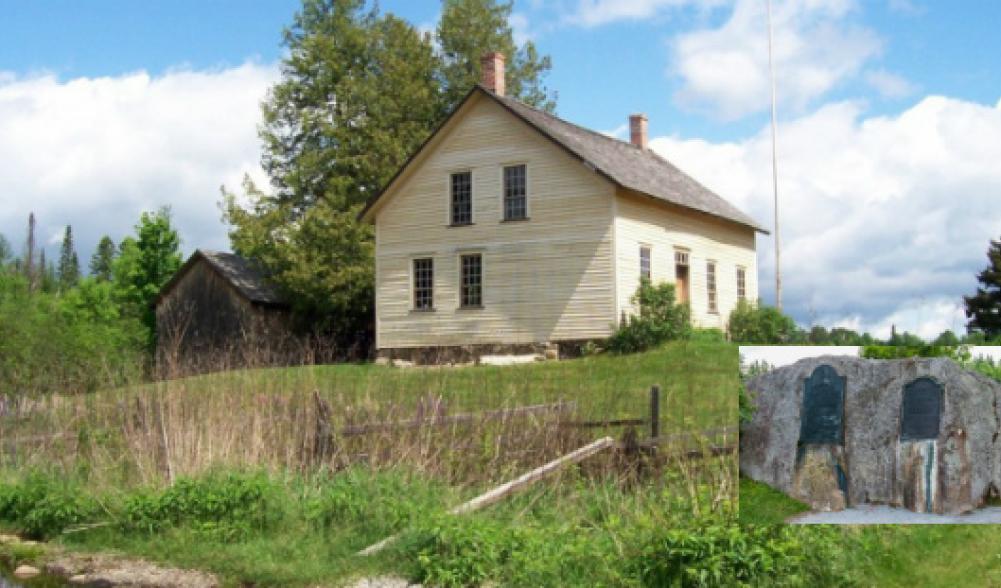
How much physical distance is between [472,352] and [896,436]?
80.2 ft

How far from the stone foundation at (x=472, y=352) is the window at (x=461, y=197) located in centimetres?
366

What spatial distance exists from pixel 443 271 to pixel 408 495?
1987cm

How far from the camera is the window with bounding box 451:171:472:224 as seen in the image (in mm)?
29781

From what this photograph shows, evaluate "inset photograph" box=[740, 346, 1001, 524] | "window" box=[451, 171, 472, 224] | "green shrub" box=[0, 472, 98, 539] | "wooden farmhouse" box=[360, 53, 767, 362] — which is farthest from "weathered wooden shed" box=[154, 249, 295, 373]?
"inset photograph" box=[740, 346, 1001, 524]

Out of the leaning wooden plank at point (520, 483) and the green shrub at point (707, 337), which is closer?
the leaning wooden plank at point (520, 483)

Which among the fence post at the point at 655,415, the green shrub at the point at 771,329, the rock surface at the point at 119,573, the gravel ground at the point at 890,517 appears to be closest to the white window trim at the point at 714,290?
the fence post at the point at 655,415

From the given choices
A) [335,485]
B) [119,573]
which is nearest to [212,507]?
[119,573]

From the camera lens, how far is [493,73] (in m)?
31.4

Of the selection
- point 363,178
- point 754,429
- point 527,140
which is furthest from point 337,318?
point 754,429

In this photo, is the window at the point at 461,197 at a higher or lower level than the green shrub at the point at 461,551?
higher

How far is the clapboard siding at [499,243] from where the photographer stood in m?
27.2

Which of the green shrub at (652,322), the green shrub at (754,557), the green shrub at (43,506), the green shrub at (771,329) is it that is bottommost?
the green shrub at (43,506)

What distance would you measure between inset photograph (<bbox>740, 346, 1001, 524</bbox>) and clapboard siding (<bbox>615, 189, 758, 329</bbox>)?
2188cm

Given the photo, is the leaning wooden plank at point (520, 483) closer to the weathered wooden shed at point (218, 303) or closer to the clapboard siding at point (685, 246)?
the clapboard siding at point (685, 246)
